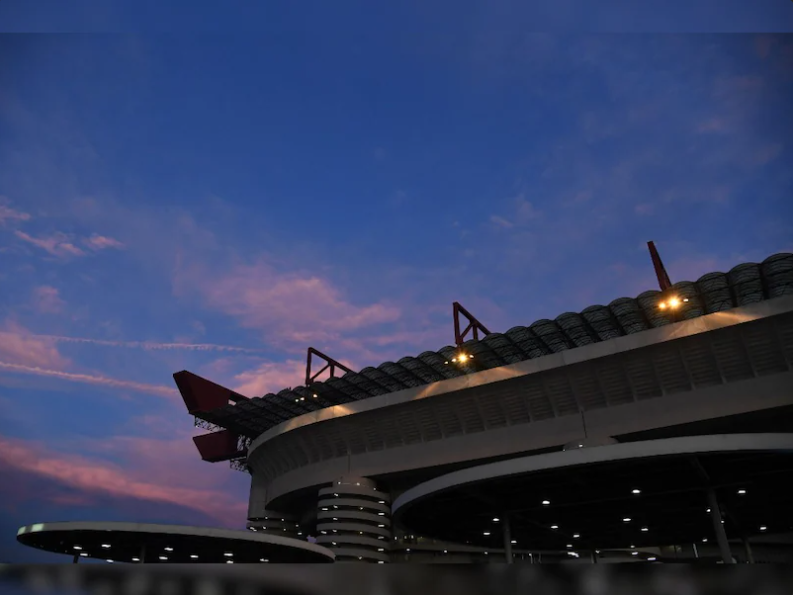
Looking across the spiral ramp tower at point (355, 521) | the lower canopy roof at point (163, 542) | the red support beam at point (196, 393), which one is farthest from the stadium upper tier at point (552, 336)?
the lower canopy roof at point (163, 542)

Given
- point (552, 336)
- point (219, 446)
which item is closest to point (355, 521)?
point (552, 336)

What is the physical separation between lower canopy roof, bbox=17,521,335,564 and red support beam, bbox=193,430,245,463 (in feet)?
156

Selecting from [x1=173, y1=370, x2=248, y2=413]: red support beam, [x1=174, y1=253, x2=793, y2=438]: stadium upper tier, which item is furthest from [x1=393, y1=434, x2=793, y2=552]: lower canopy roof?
[x1=173, y1=370, x2=248, y2=413]: red support beam

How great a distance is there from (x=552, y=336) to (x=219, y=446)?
7024 cm

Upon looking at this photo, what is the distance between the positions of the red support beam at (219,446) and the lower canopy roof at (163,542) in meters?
47.4

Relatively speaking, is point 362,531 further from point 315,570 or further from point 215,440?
point 315,570

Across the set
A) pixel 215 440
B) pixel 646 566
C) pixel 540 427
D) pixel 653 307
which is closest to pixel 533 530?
pixel 540 427

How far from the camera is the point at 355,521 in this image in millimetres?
66062

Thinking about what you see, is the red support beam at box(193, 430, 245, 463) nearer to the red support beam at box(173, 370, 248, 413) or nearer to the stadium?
the red support beam at box(173, 370, 248, 413)

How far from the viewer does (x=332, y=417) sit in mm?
67938

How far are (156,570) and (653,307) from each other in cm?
5649

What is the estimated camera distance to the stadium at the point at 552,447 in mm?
24562

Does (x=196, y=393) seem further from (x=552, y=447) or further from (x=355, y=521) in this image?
(x=552, y=447)

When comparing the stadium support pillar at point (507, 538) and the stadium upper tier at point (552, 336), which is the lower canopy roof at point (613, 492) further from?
the stadium upper tier at point (552, 336)
